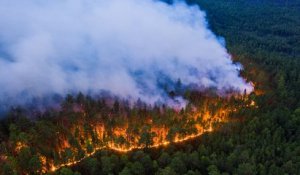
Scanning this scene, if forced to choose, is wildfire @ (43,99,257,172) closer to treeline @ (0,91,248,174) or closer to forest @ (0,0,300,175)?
treeline @ (0,91,248,174)

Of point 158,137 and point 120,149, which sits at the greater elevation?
point 158,137

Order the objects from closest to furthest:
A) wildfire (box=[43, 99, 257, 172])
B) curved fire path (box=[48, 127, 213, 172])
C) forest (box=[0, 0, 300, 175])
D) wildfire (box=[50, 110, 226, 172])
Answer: forest (box=[0, 0, 300, 175])
curved fire path (box=[48, 127, 213, 172])
wildfire (box=[43, 99, 257, 172])
wildfire (box=[50, 110, 226, 172])

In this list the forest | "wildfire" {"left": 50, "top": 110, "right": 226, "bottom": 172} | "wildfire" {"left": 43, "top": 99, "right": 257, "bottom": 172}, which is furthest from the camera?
"wildfire" {"left": 50, "top": 110, "right": 226, "bottom": 172}

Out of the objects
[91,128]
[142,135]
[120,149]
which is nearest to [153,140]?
[142,135]

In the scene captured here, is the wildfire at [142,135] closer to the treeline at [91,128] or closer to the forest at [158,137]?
the treeline at [91,128]

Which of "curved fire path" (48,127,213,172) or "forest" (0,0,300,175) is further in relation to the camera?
"curved fire path" (48,127,213,172)

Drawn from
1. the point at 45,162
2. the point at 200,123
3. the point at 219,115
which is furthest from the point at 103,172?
the point at 219,115

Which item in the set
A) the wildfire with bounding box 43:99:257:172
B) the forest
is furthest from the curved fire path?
the forest

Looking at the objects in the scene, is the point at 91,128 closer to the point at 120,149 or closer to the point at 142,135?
the point at 120,149
